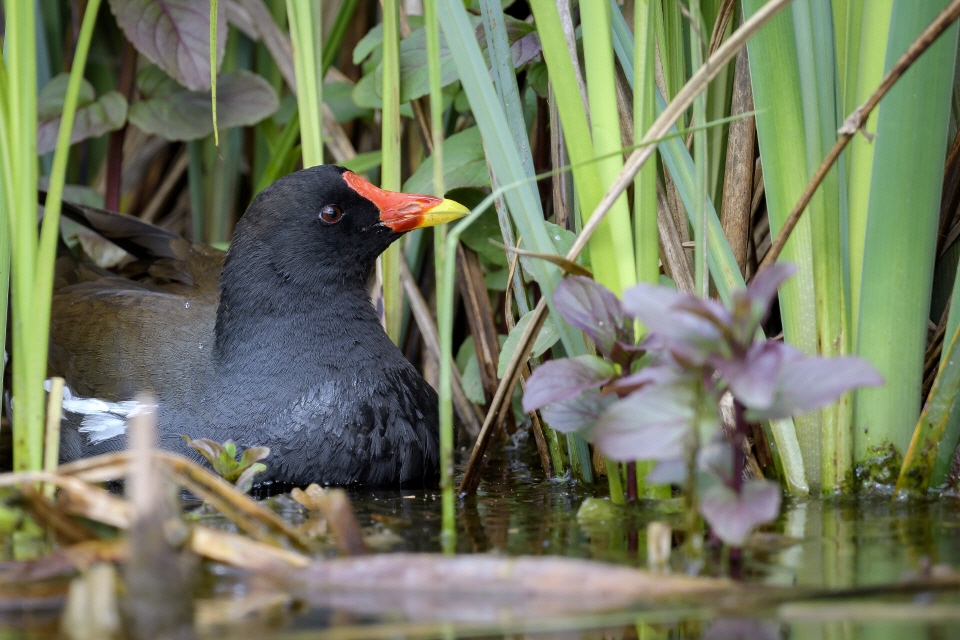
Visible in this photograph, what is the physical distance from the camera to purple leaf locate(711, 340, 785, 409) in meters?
1.40

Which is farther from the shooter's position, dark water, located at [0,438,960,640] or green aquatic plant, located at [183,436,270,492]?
green aquatic plant, located at [183,436,270,492]

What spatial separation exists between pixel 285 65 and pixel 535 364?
1.56 meters

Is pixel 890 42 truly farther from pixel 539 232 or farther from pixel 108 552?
pixel 108 552

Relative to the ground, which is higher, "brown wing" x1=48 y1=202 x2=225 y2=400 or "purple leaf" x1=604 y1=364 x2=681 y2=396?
"brown wing" x1=48 y1=202 x2=225 y2=400

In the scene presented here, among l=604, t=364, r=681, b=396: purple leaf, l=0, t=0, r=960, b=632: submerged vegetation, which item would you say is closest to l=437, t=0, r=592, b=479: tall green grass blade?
l=0, t=0, r=960, b=632: submerged vegetation

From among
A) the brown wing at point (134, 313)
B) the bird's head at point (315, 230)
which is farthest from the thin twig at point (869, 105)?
the brown wing at point (134, 313)

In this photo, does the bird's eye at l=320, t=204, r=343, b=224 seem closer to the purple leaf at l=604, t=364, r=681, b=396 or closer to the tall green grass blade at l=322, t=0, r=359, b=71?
the tall green grass blade at l=322, t=0, r=359, b=71

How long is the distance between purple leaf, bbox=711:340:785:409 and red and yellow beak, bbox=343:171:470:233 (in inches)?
52.1

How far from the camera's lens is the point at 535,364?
2783mm

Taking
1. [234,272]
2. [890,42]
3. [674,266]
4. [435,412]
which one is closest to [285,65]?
[234,272]

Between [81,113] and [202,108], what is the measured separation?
1.30ft

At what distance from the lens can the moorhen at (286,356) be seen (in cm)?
279

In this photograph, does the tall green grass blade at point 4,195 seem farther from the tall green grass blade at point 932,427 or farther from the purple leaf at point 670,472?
the tall green grass blade at point 932,427

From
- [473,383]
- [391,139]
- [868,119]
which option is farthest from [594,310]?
[473,383]
